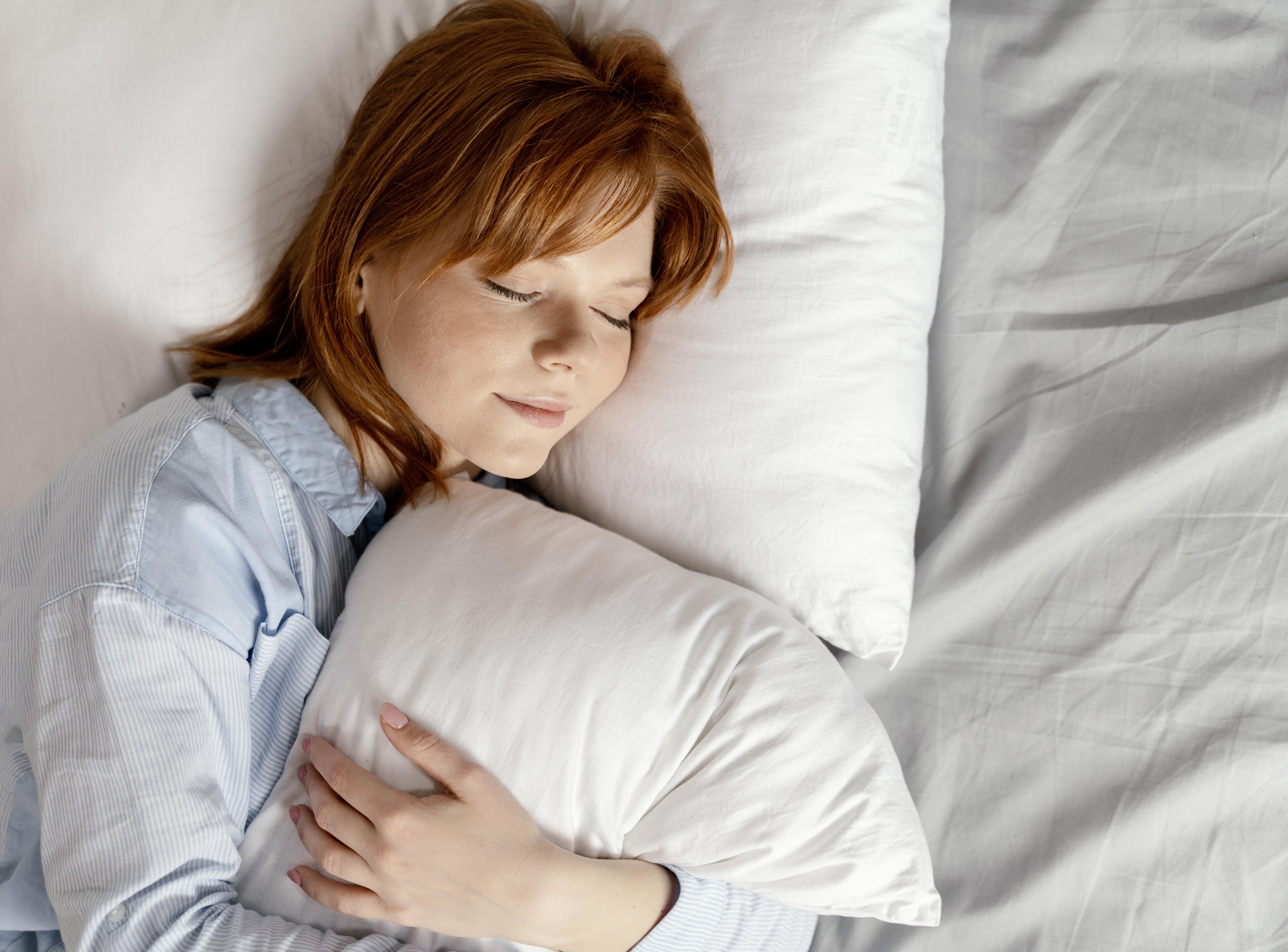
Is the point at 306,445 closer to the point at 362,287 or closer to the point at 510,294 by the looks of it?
the point at 362,287

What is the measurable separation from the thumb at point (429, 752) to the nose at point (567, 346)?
366mm

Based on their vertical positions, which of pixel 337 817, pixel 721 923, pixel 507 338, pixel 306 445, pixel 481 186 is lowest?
pixel 721 923

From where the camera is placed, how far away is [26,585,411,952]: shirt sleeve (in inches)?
30.0

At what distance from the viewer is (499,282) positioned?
876 millimetres

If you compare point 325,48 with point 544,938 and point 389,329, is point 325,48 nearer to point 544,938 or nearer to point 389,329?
point 389,329

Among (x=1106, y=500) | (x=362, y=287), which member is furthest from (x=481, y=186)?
(x=1106, y=500)

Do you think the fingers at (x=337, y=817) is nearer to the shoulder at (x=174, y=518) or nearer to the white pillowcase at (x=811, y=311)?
the shoulder at (x=174, y=518)

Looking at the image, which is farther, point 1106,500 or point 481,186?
point 1106,500

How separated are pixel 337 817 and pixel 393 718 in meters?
0.10

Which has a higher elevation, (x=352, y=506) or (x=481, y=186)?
(x=481, y=186)

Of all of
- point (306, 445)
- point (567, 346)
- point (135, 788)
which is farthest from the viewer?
point (306, 445)

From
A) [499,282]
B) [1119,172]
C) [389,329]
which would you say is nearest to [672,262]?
[499,282]

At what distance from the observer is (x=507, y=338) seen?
2.89ft

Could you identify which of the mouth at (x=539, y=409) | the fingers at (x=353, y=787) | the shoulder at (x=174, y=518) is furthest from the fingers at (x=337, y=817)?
the mouth at (x=539, y=409)
